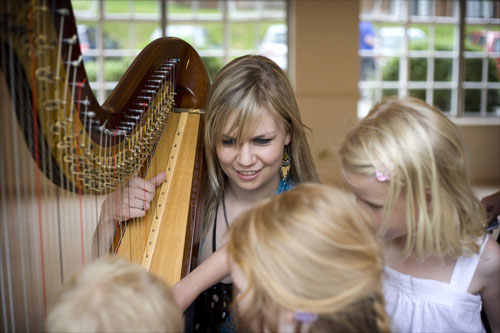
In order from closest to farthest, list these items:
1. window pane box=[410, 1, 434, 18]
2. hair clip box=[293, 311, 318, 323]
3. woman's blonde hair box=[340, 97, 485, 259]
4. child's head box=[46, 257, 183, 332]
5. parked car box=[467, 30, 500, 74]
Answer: child's head box=[46, 257, 183, 332]
hair clip box=[293, 311, 318, 323]
woman's blonde hair box=[340, 97, 485, 259]
window pane box=[410, 1, 434, 18]
parked car box=[467, 30, 500, 74]

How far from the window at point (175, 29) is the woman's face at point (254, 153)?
524 cm

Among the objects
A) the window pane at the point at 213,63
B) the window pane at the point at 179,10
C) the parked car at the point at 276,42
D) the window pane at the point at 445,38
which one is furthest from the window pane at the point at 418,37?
the window pane at the point at 179,10

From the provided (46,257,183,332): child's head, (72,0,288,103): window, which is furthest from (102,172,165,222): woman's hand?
(72,0,288,103): window

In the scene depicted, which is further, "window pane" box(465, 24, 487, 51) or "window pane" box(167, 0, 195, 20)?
"window pane" box(465, 24, 487, 51)

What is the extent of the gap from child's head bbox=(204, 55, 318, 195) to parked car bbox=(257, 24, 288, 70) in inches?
203

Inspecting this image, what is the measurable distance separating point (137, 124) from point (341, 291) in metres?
0.75

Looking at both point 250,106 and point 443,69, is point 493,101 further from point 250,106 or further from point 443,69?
point 250,106

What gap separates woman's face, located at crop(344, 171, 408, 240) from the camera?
144 centimetres

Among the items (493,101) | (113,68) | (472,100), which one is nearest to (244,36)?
(113,68)

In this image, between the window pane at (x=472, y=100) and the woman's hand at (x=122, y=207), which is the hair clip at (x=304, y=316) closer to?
the woman's hand at (x=122, y=207)

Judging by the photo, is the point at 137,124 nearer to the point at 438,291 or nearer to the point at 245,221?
the point at 245,221

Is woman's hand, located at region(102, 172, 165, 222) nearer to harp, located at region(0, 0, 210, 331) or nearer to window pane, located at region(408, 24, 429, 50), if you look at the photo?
harp, located at region(0, 0, 210, 331)

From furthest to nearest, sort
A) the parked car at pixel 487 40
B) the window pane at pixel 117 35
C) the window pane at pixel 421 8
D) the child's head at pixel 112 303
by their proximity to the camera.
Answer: the parked car at pixel 487 40 → the window pane at pixel 421 8 → the window pane at pixel 117 35 → the child's head at pixel 112 303

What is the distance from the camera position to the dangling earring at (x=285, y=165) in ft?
6.09
